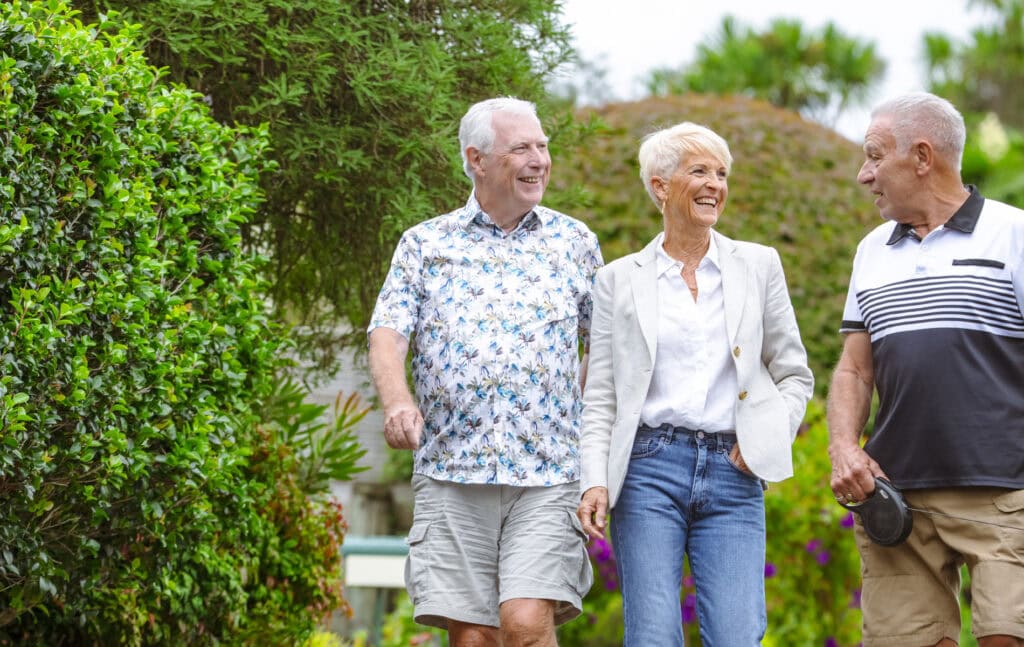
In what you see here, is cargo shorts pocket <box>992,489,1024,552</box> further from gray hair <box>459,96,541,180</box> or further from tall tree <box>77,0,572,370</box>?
tall tree <box>77,0,572,370</box>

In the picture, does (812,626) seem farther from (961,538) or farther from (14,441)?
(14,441)

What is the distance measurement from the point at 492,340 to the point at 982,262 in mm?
1483

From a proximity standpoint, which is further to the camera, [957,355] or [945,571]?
[945,571]

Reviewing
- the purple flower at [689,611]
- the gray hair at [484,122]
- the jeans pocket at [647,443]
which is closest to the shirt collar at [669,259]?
the jeans pocket at [647,443]

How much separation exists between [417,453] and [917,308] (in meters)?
1.62

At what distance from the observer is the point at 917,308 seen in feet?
13.3

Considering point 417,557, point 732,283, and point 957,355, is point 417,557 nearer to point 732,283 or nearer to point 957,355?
point 732,283

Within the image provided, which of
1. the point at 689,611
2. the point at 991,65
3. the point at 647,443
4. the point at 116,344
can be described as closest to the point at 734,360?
the point at 647,443

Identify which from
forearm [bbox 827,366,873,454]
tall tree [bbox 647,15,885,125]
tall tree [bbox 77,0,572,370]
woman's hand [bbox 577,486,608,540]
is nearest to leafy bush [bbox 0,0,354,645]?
tall tree [bbox 77,0,572,370]

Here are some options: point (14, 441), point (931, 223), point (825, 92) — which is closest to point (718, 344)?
point (931, 223)

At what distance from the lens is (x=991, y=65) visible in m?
32.5

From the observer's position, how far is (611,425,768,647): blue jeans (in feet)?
13.2

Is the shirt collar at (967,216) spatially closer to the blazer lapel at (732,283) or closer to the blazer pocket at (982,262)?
the blazer pocket at (982,262)

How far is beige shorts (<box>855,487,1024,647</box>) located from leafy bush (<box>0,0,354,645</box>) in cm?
237
